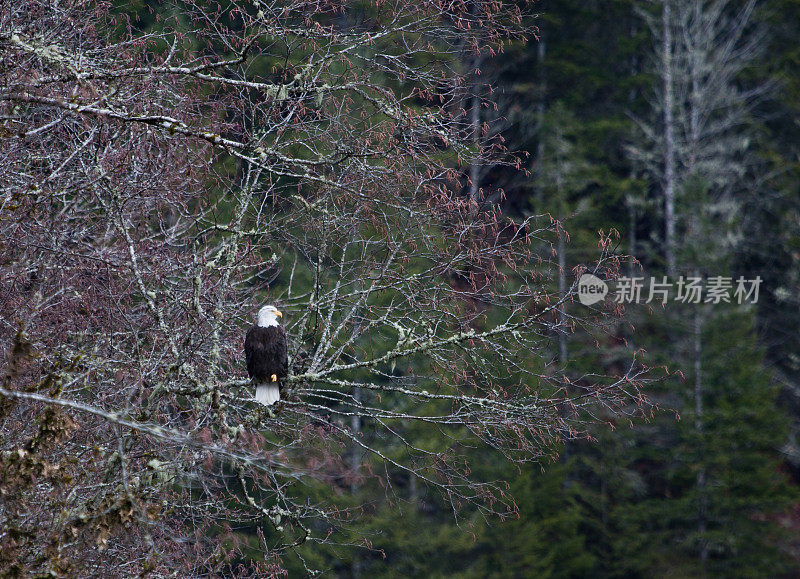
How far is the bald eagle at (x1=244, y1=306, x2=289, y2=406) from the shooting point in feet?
18.0

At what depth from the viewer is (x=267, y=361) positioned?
18.1 feet

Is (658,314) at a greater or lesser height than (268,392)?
lesser

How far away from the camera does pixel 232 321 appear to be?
22.3 ft

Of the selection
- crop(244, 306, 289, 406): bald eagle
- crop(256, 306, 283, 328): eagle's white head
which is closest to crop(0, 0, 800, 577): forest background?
crop(256, 306, 283, 328): eagle's white head

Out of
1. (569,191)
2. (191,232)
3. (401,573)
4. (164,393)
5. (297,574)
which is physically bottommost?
(401,573)

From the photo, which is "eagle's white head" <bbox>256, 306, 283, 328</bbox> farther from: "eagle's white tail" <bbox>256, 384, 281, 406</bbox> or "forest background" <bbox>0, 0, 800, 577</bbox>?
"forest background" <bbox>0, 0, 800, 577</bbox>

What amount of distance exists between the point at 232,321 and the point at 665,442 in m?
12.1

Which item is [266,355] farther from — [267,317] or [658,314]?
[658,314]

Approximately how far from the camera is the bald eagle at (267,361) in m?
5.49

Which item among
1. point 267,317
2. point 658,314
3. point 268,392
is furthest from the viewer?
point 658,314

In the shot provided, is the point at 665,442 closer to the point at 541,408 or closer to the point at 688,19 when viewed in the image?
the point at 688,19

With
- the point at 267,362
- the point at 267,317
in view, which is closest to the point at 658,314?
the point at 267,317

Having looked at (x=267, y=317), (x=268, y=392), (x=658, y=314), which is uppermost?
(x=267, y=317)

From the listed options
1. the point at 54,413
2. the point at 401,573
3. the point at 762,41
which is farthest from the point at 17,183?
the point at 762,41
